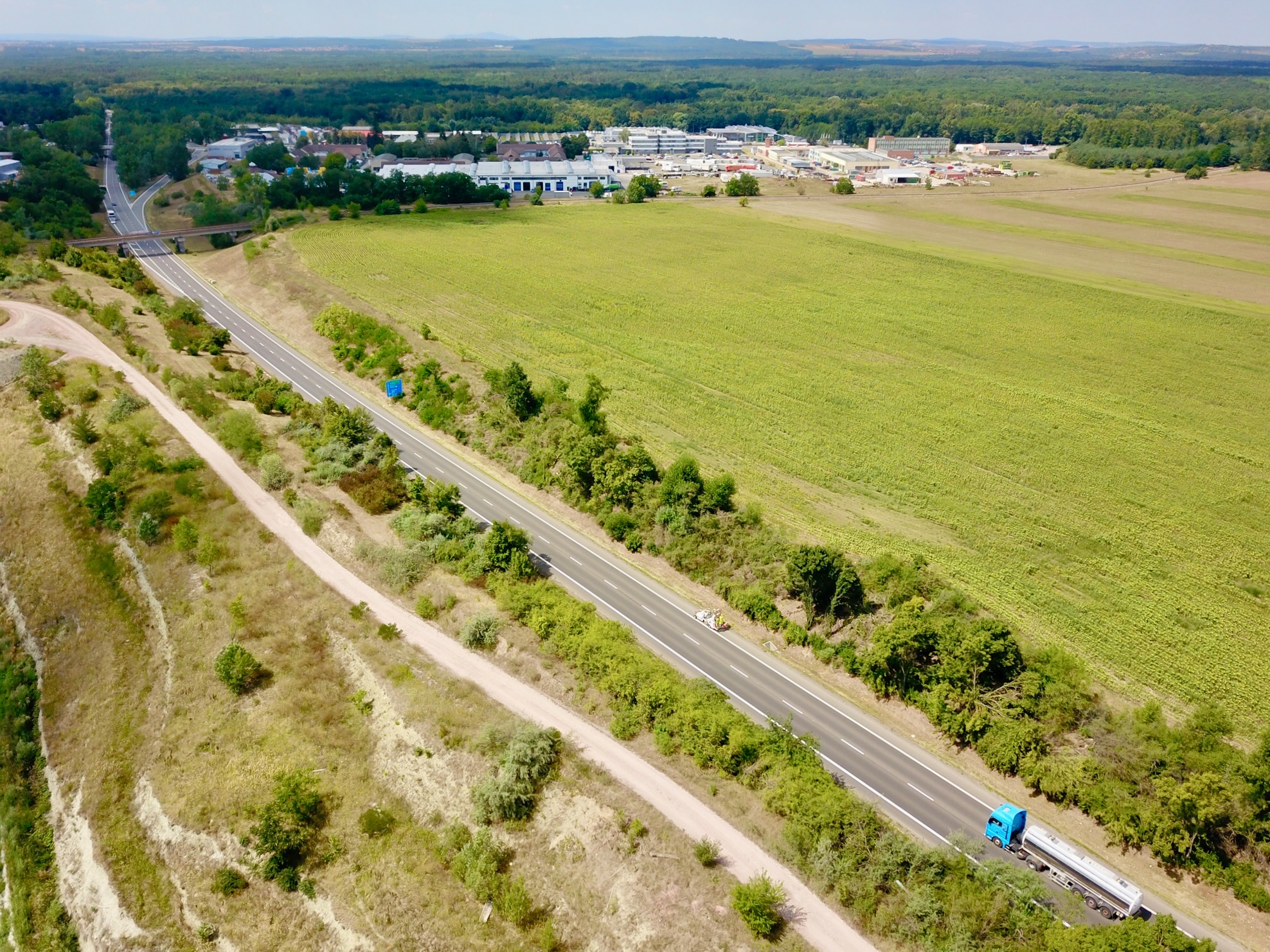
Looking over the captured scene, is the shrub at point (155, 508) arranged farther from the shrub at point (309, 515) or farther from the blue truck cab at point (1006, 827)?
the blue truck cab at point (1006, 827)

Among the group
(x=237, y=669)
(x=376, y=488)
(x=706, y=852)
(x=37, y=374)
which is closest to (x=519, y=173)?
(x=37, y=374)

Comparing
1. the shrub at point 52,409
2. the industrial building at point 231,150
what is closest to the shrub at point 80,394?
the shrub at point 52,409

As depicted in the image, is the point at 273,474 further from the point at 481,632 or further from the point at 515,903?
the point at 515,903

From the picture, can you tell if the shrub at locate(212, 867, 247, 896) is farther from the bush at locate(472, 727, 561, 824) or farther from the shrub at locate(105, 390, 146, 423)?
the shrub at locate(105, 390, 146, 423)

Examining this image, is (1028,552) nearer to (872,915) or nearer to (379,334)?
(872,915)

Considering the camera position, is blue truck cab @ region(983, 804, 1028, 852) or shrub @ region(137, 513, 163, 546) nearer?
blue truck cab @ region(983, 804, 1028, 852)

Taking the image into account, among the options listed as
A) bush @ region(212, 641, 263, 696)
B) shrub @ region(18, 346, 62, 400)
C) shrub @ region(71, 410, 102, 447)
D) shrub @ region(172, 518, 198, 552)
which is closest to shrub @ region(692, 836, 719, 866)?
bush @ region(212, 641, 263, 696)

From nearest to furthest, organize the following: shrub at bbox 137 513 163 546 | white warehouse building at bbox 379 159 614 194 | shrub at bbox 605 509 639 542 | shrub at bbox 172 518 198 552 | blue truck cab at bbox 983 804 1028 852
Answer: blue truck cab at bbox 983 804 1028 852 → shrub at bbox 172 518 198 552 → shrub at bbox 605 509 639 542 → shrub at bbox 137 513 163 546 → white warehouse building at bbox 379 159 614 194
